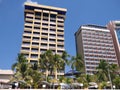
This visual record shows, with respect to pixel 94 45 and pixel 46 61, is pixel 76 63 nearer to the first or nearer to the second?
pixel 46 61

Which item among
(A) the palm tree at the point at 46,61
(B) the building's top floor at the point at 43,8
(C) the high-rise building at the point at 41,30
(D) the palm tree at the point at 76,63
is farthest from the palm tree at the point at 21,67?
(B) the building's top floor at the point at 43,8

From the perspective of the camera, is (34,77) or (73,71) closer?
(34,77)

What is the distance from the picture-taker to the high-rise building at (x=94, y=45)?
102 metres

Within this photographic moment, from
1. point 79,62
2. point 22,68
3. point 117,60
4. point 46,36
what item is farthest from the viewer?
point 117,60

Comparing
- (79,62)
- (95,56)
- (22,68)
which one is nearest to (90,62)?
(95,56)

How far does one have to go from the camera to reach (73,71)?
6494cm

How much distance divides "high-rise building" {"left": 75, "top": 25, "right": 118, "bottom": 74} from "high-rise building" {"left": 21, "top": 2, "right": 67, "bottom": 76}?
2008cm

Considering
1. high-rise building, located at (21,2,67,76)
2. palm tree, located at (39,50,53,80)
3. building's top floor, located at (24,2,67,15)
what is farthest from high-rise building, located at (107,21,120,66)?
palm tree, located at (39,50,53,80)

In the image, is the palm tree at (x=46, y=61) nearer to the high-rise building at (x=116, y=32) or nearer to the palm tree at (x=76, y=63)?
the palm tree at (x=76, y=63)

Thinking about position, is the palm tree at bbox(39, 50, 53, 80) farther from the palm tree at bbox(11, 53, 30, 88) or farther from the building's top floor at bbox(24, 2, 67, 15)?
the building's top floor at bbox(24, 2, 67, 15)

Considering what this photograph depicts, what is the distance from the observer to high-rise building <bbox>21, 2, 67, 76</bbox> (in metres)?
83.6

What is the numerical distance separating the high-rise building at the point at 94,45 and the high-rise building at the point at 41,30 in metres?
20.1

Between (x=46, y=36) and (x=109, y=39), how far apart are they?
47.3 metres

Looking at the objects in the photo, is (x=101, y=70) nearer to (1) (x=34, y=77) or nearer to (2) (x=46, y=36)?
(1) (x=34, y=77)
